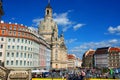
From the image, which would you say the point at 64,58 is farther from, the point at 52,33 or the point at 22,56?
the point at 22,56

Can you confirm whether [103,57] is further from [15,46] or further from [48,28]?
[15,46]

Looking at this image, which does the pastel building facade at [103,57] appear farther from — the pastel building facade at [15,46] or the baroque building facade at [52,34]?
the pastel building facade at [15,46]

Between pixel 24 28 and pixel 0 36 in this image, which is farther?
pixel 24 28

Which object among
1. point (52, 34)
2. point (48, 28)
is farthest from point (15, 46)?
point (48, 28)

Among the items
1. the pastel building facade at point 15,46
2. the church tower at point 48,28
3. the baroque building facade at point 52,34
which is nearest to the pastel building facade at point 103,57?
the baroque building facade at point 52,34

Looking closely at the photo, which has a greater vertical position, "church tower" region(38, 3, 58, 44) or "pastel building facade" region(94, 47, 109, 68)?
"church tower" region(38, 3, 58, 44)

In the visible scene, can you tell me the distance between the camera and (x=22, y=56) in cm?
8556

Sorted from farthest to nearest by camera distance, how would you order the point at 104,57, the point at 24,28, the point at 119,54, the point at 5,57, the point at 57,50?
the point at 104,57 → the point at 119,54 → the point at 57,50 → the point at 24,28 → the point at 5,57

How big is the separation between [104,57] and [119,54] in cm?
1664

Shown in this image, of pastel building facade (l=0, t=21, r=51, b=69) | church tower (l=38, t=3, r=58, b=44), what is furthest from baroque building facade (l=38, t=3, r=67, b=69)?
pastel building facade (l=0, t=21, r=51, b=69)

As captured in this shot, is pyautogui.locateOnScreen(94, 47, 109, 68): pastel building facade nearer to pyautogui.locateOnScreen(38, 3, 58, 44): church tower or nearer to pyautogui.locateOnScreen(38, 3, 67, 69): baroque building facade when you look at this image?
Result: pyautogui.locateOnScreen(38, 3, 67, 69): baroque building facade

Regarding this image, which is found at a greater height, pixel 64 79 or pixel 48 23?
pixel 48 23

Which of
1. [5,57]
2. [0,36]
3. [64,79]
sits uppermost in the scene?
[0,36]

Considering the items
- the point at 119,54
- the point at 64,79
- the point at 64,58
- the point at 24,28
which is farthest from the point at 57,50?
the point at 64,79
